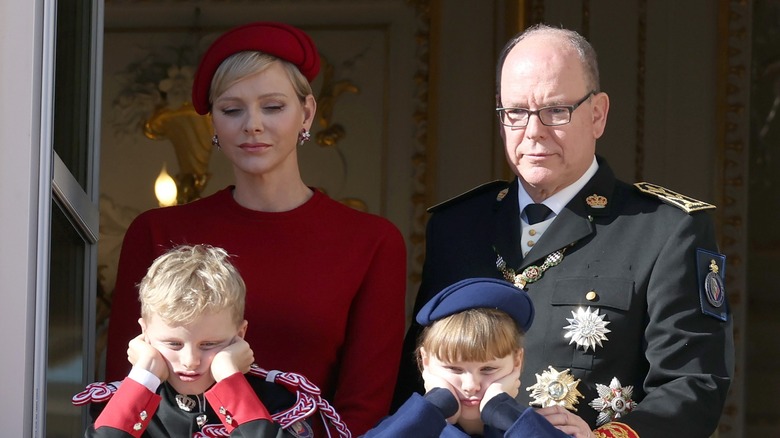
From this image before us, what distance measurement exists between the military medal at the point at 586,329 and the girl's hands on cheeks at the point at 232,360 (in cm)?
67

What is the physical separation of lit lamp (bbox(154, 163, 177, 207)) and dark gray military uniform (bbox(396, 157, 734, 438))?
7.47ft

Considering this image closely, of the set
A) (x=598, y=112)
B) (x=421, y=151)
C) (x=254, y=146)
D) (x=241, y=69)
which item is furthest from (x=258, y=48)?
(x=421, y=151)

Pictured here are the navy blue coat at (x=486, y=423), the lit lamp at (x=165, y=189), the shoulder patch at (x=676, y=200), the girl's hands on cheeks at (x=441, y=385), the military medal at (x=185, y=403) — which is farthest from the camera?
the lit lamp at (x=165, y=189)

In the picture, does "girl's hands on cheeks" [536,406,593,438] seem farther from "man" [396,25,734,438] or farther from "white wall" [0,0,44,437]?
"white wall" [0,0,44,437]

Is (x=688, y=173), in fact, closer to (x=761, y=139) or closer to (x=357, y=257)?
(x=761, y=139)

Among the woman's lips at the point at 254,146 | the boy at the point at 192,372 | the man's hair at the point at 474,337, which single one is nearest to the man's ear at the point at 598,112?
the man's hair at the point at 474,337

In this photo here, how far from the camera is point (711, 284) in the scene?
11.0ft

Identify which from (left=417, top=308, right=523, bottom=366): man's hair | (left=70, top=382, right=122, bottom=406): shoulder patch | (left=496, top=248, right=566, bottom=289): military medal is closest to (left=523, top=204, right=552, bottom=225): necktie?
(left=496, top=248, right=566, bottom=289): military medal

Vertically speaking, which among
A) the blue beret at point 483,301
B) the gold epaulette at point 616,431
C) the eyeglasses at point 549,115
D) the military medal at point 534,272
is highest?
the eyeglasses at point 549,115

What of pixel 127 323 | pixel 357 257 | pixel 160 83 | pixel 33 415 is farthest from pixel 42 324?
pixel 160 83

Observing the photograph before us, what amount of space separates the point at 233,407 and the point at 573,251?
2.82ft

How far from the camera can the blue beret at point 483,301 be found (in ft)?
10.5

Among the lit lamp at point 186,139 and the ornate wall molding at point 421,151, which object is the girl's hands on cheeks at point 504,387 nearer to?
the ornate wall molding at point 421,151

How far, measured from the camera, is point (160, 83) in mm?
5895
